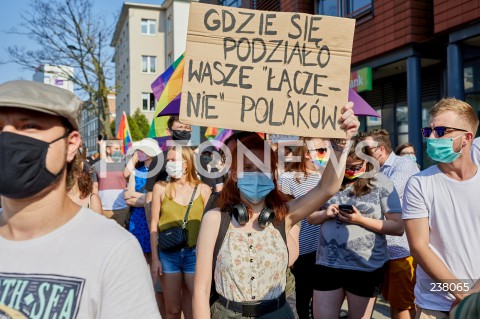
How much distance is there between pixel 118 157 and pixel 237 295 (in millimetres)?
5741

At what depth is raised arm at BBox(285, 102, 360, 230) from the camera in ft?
8.62

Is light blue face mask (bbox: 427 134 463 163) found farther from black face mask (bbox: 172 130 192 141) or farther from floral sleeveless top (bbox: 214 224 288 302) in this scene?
black face mask (bbox: 172 130 192 141)

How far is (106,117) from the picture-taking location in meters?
24.2

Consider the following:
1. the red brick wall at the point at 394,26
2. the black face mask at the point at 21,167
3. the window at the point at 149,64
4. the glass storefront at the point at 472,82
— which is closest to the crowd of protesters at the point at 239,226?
the black face mask at the point at 21,167

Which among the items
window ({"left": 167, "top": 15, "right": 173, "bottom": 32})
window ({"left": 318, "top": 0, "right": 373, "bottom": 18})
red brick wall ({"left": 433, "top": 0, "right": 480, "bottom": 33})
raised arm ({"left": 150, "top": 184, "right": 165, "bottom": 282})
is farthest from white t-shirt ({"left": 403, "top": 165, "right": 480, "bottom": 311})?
window ({"left": 167, "top": 15, "right": 173, "bottom": 32})

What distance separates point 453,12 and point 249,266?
8.83 m

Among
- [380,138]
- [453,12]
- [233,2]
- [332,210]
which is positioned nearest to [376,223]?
[332,210]

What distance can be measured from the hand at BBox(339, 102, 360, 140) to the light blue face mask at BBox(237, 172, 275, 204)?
1.84 feet

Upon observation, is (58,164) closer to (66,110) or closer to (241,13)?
(66,110)

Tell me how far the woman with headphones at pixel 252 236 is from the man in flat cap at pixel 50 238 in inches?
43.5

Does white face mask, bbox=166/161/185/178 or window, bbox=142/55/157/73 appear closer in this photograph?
white face mask, bbox=166/161/185/178

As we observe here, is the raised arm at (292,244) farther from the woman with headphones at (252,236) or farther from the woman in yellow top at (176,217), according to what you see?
the woman in yellow top at (176,217)

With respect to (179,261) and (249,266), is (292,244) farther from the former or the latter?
(179,261)

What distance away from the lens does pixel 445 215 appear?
297 cm
